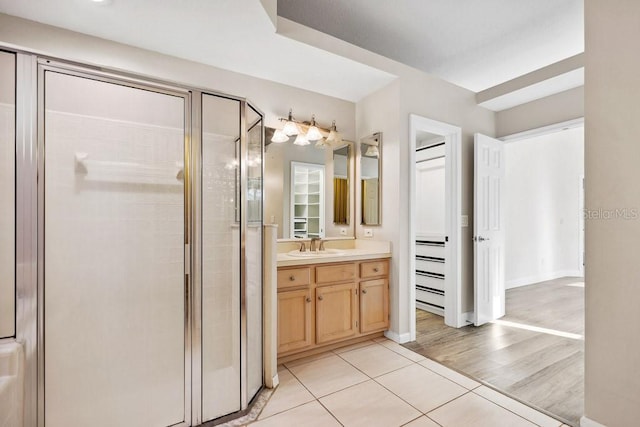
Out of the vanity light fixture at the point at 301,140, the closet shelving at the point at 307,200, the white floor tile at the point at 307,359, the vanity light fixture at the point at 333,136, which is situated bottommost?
the white floor tile at the point at 307,359

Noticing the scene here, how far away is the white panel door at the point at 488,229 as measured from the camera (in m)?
3.30

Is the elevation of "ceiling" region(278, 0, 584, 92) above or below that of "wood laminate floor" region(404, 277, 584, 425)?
above

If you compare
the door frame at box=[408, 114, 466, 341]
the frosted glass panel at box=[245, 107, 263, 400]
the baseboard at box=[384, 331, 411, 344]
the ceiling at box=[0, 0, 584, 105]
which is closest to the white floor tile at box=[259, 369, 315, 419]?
the frosted glass panel at box=[245, 107, 263, 400]

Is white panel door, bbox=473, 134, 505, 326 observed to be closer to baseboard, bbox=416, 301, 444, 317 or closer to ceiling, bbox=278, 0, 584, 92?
baseboard, bbox=416, 301, 444, 317

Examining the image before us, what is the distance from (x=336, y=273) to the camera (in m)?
2.65

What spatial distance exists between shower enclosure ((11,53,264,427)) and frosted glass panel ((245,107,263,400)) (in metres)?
0.07

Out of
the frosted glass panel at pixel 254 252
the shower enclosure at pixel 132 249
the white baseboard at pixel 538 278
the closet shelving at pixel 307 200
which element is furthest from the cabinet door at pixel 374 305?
the white baseboard at pixel 538 278

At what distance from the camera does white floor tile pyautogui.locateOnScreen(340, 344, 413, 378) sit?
2.36 metres

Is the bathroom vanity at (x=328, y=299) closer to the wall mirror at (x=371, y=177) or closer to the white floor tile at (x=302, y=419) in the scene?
the wall mirror at (x=371, y=177)

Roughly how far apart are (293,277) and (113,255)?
1.30 meters

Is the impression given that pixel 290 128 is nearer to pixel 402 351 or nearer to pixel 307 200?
pixel 307 200

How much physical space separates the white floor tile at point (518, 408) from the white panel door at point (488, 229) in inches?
54.4

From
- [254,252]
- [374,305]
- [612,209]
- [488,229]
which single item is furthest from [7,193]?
[488,229]

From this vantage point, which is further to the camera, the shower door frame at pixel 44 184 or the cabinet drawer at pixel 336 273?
the cabinet drawer at pixel 336 273
